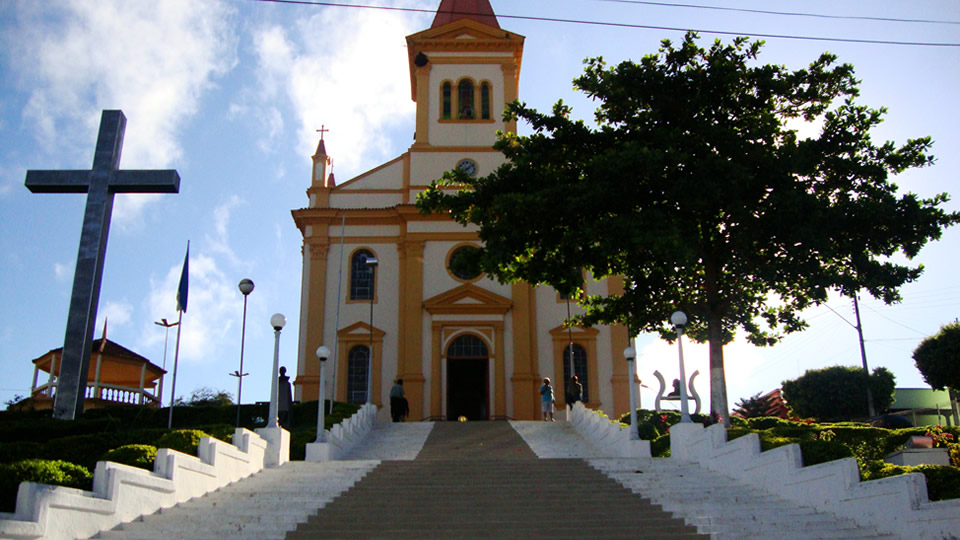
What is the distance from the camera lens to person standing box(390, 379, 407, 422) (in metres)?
26.8

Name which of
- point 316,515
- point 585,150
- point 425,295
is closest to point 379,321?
point 425,295

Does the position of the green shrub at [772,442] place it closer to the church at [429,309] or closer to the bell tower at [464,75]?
the church at [429,309]

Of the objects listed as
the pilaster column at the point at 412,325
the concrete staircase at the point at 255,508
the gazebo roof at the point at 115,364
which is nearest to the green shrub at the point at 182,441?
the concrete staircase at the point at 255,508

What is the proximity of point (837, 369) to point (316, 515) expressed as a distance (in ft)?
107

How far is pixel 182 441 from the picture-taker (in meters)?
13.9

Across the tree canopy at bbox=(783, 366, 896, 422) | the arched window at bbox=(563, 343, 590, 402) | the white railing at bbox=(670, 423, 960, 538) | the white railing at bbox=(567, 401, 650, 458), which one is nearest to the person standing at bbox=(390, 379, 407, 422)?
the white railing at bbox=(567, 401, 650, 458)

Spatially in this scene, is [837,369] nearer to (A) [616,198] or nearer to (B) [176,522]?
(A) [616,198]

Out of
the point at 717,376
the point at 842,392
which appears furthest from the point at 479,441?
the point at 842,392

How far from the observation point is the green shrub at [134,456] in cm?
1241

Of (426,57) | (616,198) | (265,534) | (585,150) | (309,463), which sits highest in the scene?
(426,57)

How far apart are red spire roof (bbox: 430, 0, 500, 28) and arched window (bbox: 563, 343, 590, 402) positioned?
1463 centimetres

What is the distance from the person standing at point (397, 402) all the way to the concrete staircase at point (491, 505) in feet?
33.0

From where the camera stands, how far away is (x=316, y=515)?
12.1 metres

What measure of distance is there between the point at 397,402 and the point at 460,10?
63.4 ft
